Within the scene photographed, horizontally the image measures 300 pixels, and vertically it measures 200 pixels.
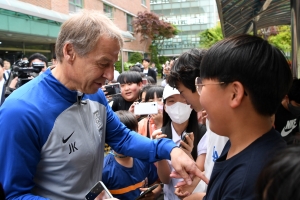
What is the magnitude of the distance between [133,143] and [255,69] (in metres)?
1.17

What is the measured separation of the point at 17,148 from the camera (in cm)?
141

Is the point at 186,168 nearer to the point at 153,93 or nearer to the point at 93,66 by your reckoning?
the point at 93,66

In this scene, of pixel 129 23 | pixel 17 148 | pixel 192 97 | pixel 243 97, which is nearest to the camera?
pixel 243 97

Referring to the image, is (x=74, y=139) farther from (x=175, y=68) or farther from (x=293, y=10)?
(x=293, y=10)

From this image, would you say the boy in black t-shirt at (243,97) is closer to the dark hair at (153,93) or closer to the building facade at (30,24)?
the dark hair at (153,93)

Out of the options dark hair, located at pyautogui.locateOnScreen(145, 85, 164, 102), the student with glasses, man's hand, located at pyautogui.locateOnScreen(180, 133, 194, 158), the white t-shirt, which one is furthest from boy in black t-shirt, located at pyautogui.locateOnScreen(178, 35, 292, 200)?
dark hair, located at pyautogui.locateOnScreen(145, 85, 164, 102)

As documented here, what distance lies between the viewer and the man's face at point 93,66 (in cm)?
160

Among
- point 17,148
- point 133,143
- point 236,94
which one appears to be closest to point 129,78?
point 133,143

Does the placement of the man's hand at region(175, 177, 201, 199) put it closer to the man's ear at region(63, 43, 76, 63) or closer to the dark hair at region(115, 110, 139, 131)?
the dark hair at region(115, 110, 139, 131)

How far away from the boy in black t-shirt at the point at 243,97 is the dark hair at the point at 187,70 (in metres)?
0.76

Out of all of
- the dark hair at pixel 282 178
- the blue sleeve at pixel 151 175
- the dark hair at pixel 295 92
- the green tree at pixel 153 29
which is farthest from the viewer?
the green tree at pixel 153 29

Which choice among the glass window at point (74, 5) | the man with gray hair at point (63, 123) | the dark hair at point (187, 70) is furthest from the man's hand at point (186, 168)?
the glass window at point (74, 5)

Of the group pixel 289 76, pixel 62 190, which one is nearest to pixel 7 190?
pixel 62 190

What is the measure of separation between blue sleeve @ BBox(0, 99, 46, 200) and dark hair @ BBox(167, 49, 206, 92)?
3.19ft
